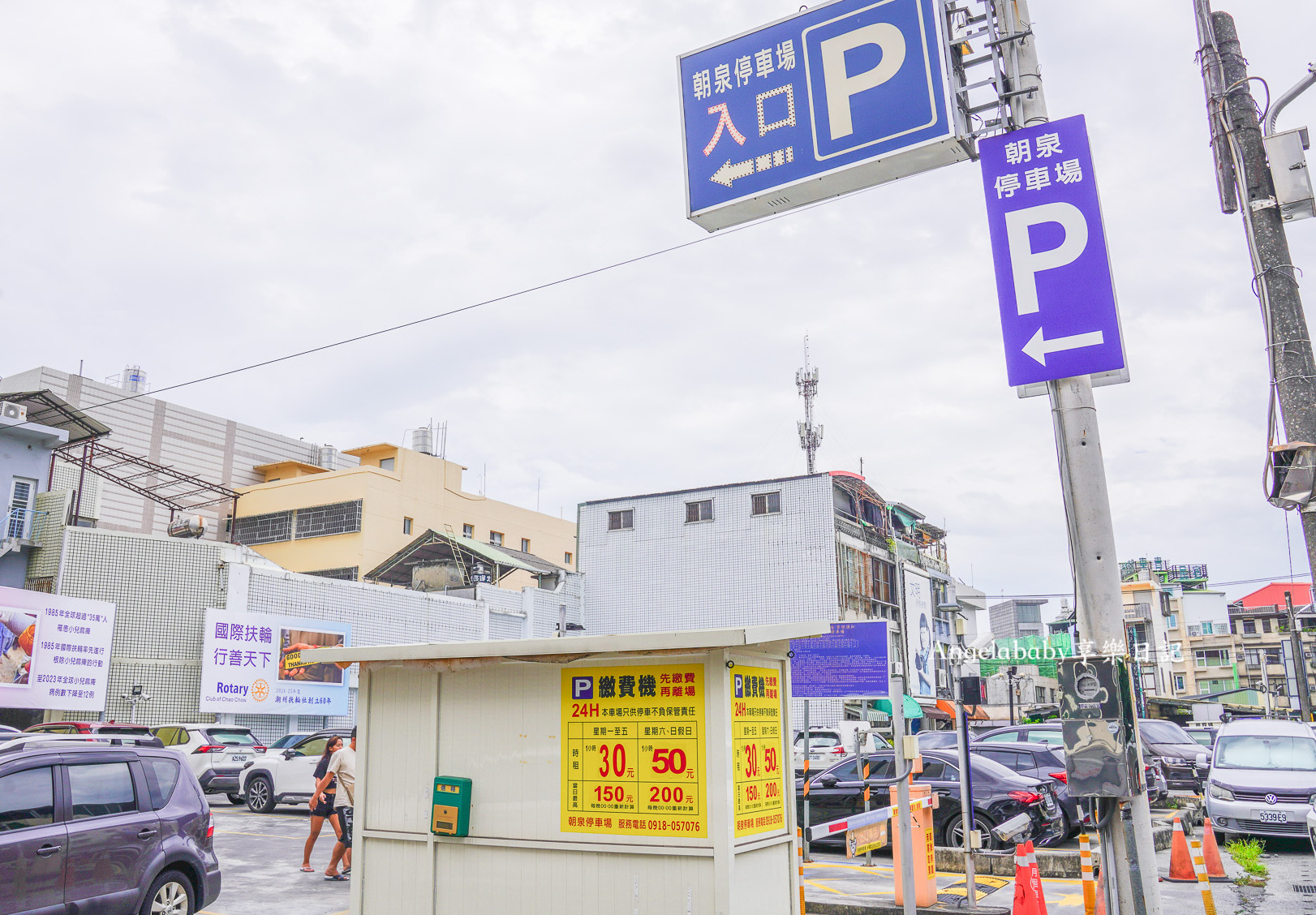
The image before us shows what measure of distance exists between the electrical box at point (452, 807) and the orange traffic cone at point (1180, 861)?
8.95 meters

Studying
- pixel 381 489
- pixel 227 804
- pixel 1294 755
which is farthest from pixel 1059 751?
pixel 381 489

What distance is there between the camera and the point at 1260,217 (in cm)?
707

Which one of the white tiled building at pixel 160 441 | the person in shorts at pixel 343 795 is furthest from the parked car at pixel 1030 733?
the white tiled building at pixel 160 441

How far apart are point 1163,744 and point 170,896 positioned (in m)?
20.6

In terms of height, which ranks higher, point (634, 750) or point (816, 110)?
point (816, 110)

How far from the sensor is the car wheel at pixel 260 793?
19.0 metres

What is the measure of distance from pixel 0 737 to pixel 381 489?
30.3m

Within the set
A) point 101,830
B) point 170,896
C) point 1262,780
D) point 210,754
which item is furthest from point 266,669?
point 1262,780

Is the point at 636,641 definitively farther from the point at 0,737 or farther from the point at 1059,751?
the point at 1059,751

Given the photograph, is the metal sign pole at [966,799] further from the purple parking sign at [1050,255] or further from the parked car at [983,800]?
the purple parking sign at [1050,255]

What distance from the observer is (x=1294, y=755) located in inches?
603

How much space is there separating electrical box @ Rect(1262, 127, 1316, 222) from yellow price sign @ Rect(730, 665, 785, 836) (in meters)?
4.86

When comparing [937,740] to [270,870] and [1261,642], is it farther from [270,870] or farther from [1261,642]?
[1261,642]

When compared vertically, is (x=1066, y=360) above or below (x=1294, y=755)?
above
